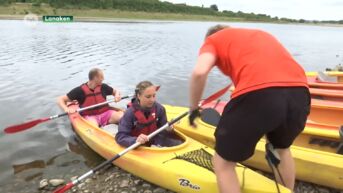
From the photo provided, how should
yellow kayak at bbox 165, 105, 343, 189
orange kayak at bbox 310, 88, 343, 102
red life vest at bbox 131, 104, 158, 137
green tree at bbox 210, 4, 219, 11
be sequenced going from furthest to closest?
green tree at bbox 210, 4, 219, 11 → orange kayak at bbox 310, 88, 343, 102 → red life vest at bbox 131, 104, 158, 137 → yellow kayak at bbox 165, 105, 343, 189

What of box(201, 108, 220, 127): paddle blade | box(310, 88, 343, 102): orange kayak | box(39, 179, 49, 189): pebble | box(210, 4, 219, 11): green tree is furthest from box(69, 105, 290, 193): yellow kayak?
box(210, 4, 219, 11): green tree

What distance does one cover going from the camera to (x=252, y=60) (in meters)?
2.95

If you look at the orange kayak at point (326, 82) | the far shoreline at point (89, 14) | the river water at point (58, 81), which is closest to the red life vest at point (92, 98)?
the river water at point (58, 81)

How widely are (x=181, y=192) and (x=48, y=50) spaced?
17.1 metres

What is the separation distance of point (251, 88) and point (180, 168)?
84.5 inches

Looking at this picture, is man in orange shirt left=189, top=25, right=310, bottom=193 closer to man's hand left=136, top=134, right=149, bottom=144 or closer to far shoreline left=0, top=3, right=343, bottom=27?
man's hand left=136, top=134, right=149, bottom=144

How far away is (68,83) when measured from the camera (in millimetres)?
12805

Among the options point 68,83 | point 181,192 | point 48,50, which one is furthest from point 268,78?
point 48,50

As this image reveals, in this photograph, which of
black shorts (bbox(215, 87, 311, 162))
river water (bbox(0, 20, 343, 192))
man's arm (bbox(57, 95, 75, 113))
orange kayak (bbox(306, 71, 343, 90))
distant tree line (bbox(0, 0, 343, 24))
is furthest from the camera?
distant tree line (bbox(0, 0, 343, 24))

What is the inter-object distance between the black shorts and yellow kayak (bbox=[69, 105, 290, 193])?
1046 mm

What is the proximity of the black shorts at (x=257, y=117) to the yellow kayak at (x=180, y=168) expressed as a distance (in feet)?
3.43

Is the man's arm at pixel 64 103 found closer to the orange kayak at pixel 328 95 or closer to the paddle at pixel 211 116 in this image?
the paddle at pixel 211 116

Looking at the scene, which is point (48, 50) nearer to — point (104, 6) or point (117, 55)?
point (117, 55)

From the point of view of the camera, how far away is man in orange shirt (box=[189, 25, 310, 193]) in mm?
2902
